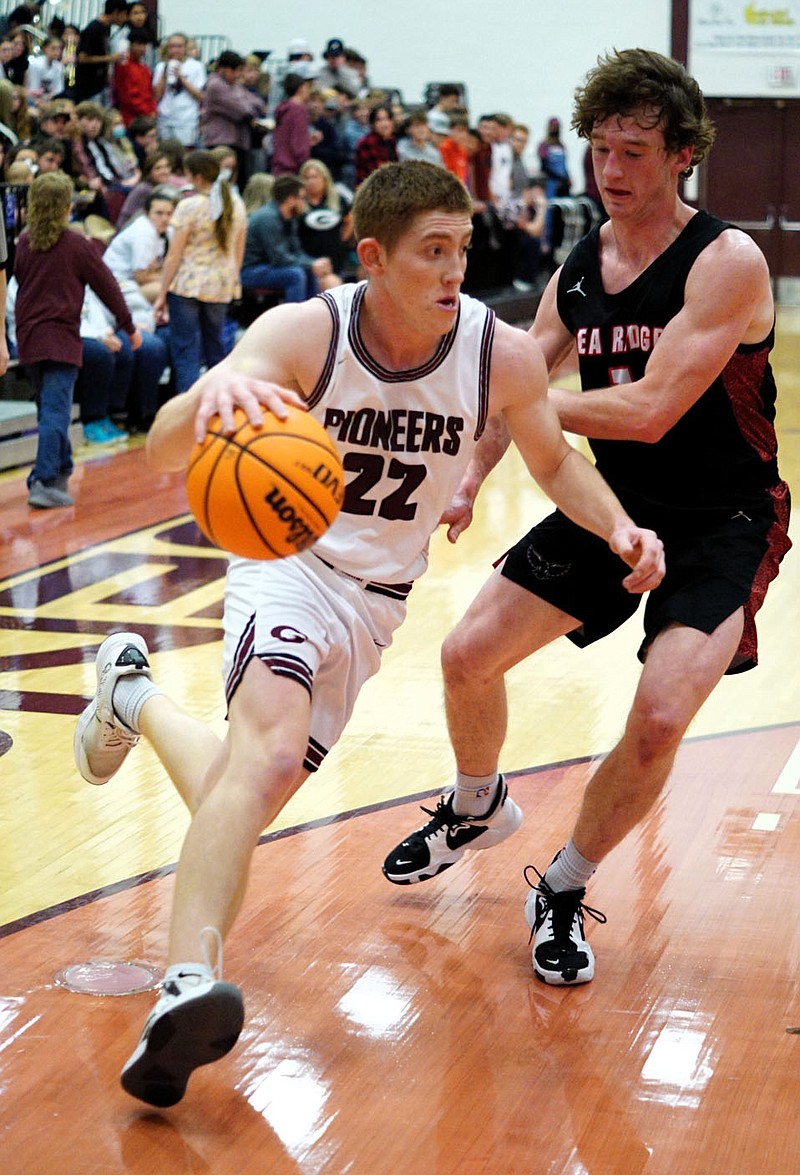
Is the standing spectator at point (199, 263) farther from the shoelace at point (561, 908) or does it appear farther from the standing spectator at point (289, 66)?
the standing spectator at point (289, 66)

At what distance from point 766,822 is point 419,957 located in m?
1.29

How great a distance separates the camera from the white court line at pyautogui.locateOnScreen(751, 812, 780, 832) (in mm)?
4496

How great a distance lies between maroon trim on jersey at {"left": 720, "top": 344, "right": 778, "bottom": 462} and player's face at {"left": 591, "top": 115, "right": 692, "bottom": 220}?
399mm

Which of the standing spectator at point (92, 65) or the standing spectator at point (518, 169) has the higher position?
the standing spectator at point (92, 65)

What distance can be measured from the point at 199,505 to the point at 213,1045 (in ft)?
3.06

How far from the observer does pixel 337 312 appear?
3.28 meters

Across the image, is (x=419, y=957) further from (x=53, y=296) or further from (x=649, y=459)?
(x=53, y=296)

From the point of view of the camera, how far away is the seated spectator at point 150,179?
12148mm

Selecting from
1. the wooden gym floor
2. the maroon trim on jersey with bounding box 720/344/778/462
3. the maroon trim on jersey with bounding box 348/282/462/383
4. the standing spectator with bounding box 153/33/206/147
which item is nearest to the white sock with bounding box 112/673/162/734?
the wooden gym floor

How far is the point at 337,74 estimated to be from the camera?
776 inches

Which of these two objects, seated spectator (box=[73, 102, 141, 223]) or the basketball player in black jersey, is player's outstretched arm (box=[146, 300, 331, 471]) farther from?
seated spectator (box=[73, 102, 141, 223])

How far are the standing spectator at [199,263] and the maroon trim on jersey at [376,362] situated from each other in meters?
7.92

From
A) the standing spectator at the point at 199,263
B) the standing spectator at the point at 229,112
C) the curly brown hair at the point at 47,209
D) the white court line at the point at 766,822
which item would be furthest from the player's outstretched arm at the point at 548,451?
the standing spectator at the point at 229,112

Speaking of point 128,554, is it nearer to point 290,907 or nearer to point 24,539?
point 24,539
